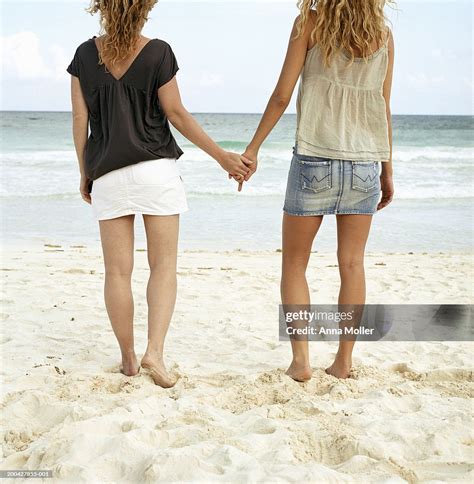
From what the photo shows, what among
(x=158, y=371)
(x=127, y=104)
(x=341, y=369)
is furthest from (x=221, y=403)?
(x=127, y=104)

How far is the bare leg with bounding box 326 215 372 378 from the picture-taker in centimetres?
337

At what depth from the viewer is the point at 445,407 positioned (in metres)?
3.13

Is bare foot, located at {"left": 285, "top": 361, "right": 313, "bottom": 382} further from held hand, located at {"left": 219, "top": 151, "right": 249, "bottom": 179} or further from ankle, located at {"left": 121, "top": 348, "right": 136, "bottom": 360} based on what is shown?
held hand, located at {"left": 219, "top": 151, "right": 249, "bottom": 179}

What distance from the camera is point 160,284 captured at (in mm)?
3479

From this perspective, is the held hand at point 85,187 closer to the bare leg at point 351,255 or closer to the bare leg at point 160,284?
the bare leg at point 160,284

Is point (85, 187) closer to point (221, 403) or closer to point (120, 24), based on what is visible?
point (120, 24)

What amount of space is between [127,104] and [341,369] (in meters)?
1.75

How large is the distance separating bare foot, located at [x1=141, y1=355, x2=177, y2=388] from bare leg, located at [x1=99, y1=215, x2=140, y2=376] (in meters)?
0.14

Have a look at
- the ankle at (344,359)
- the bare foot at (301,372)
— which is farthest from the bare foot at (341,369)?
the bare foot at (301,372)

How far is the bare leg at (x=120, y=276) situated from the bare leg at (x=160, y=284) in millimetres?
103

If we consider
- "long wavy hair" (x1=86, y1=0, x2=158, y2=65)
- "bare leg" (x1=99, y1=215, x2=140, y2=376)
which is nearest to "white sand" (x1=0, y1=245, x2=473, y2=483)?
"bare leg" (x1=99, y1=215, x2=140, y2=376)

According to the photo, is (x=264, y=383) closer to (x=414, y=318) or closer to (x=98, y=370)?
(x=98, y=370)

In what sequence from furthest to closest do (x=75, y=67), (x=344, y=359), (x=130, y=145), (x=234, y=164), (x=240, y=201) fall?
(x=240, y=201)
(x=234, y=164)
(x=344, y=359)
(x=75, y=67)
(x=130, y=145)

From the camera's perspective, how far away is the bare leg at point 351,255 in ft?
11.1
